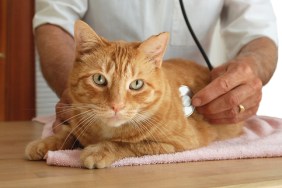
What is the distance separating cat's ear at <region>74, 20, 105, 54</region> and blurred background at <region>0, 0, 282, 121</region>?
1499 millimetres

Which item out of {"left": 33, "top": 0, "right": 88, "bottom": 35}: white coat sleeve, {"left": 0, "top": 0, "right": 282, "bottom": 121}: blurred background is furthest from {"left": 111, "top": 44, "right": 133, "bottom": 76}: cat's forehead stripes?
{"left": 0, "top": 0, "right": 282, "bottom": 121}: blurred background

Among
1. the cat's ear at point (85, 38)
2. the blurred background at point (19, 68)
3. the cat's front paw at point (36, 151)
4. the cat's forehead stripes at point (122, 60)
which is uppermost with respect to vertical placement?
the cat's ear at point (85, 38)

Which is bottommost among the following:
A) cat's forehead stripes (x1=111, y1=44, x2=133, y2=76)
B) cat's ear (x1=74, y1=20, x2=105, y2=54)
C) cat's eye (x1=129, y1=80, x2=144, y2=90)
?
cat's eye (x1=129, y1=80, x2=144, y2=90)

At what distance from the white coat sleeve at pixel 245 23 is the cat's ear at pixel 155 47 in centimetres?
59

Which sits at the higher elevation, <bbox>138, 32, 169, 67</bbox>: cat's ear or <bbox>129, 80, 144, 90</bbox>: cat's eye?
<bbox>138, 32, 169, 67</bbox>: cat's ear

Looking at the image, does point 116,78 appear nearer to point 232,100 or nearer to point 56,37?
point 232,100

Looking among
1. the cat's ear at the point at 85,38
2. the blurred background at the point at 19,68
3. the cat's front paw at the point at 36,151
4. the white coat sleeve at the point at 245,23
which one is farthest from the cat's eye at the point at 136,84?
the blurred background at the point at 19,68

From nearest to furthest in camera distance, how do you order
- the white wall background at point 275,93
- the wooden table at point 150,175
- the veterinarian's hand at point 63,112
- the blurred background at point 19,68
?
the wooden table at point 150,175 → the veterinarian's hand at point 63,112 → the white wall background at point 275,93 → the blurred background at point 19,68

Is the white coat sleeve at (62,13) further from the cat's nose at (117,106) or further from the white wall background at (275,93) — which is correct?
the white wall background at (275,93)

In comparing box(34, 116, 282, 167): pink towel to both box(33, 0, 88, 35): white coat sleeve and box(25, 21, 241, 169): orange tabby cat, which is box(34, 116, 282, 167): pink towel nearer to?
box(25, 21, 241, 169): orange tabby cat

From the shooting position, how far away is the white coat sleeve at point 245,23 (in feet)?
4.86

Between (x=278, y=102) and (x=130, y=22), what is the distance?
42.5 inches

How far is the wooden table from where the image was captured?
26.9 inches

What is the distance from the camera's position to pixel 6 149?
976 mm
